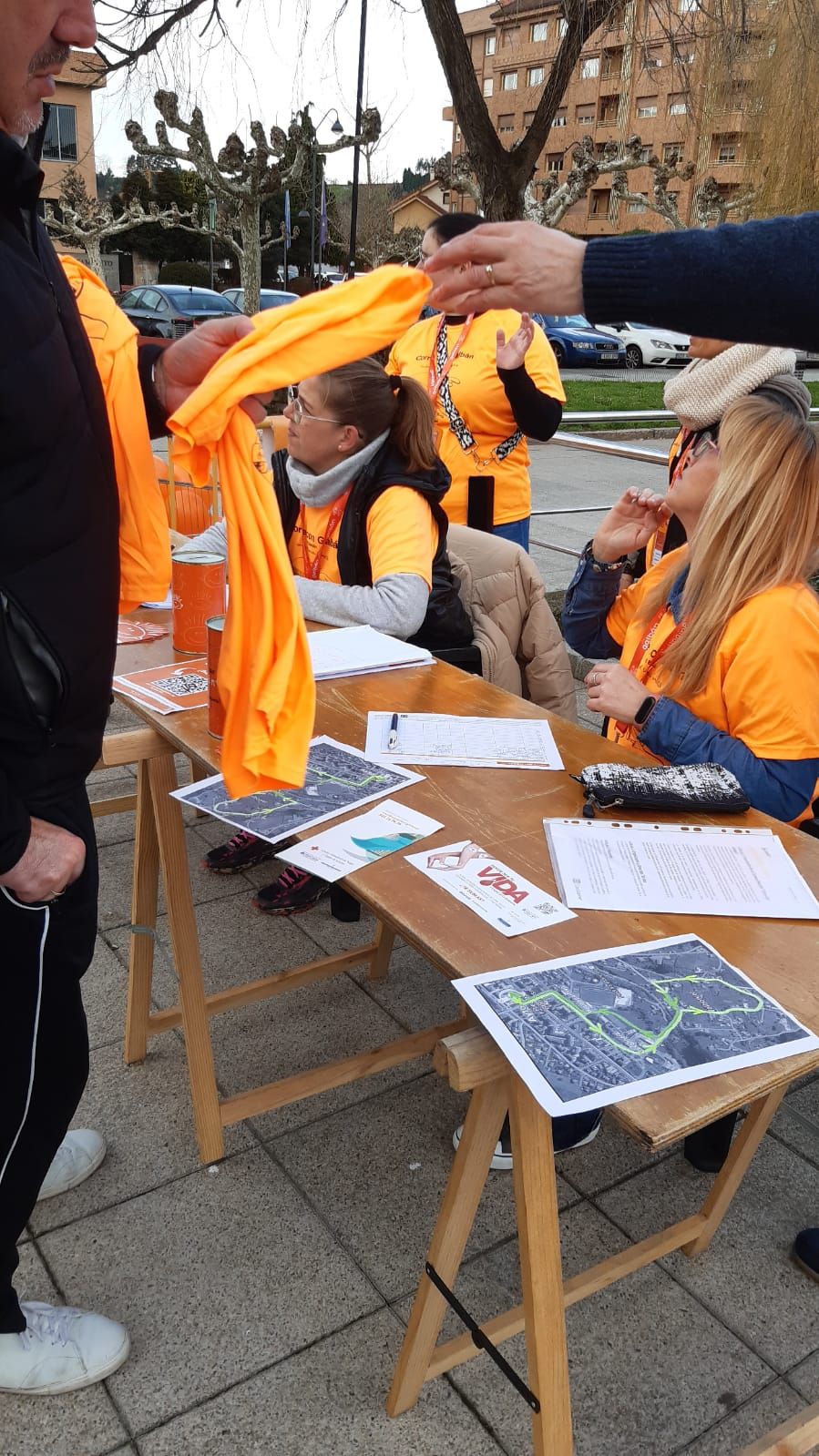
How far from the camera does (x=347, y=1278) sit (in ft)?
6.55

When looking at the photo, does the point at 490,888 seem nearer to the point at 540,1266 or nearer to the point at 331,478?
the point at 540,1266

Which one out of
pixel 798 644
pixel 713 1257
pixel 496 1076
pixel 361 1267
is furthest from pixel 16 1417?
pixel 798 644

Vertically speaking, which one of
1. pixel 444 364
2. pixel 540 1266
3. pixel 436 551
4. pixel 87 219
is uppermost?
pixel 87 219

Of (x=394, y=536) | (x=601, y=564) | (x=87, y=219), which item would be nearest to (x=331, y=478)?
(x=394, y=536)

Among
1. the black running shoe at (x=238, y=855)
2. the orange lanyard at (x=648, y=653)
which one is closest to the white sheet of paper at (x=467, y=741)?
the orange lanyard at (x=648, y=653)

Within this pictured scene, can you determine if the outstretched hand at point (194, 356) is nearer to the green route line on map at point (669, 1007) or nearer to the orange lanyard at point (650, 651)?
the green route line on map at point (669, 1007)

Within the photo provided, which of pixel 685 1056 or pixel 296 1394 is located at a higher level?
pixel 685 1056

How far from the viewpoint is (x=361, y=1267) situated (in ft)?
6.63

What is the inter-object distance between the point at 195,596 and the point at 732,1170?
5.55 feet

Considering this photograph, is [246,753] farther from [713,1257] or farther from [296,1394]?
[713,1257]

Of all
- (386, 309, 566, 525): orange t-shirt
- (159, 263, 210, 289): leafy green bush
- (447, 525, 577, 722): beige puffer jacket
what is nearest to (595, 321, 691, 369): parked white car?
(159, 263, 210, 289): leafy green bush

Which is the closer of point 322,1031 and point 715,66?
point 322,1031

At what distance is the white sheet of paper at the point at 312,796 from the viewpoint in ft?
6.00

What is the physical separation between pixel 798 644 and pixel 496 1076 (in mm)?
1217
